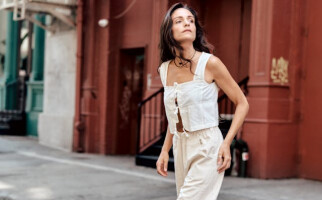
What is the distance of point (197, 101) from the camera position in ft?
9.70

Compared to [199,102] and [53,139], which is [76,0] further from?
[199,102]

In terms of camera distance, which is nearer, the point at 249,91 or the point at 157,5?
the point at 249,91

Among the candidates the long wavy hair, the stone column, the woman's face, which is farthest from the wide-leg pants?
the stone column

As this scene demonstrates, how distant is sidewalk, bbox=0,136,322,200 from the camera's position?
7223 millimetres

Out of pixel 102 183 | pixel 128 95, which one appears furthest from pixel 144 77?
pixel 102 183

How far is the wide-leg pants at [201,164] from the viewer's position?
2.92 m

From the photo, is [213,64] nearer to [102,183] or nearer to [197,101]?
[197,101]

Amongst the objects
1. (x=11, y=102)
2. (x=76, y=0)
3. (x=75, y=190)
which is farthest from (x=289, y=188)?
(x=11, y=102)

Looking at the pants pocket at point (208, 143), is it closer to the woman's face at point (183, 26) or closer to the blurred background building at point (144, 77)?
the woman's face at point (183, 26)

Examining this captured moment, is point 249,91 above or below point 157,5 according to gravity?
below

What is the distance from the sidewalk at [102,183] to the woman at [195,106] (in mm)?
4111

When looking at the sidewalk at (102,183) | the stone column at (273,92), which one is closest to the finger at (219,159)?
the sidewalk at (102,183)

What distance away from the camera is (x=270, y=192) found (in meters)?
7.61

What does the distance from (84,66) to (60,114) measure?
66.8 inches
